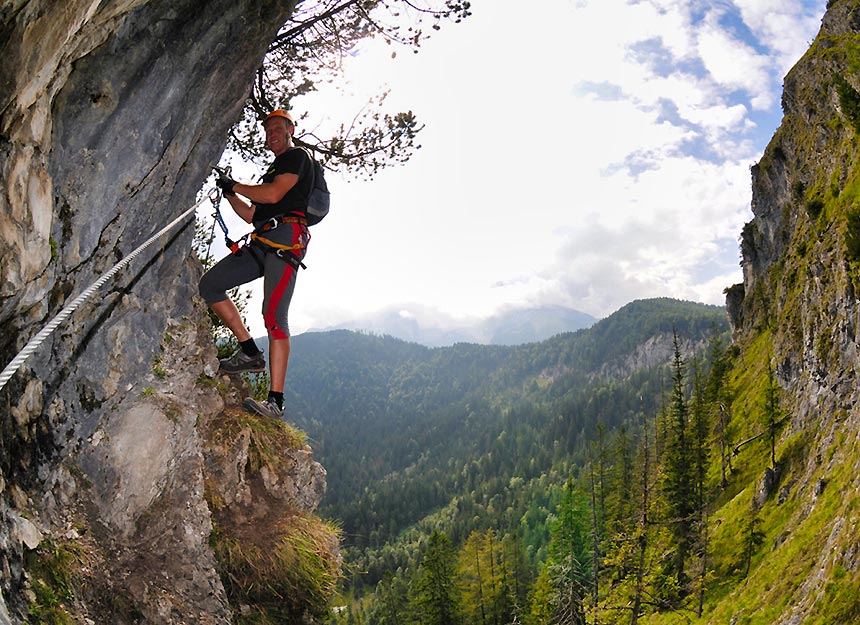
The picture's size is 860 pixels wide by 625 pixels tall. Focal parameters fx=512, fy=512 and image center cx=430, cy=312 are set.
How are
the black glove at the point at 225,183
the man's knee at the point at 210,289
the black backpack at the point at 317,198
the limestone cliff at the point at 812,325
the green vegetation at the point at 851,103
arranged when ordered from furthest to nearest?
the green vegetation at the point at 851,103 → the limestone cliff at the point at 812,325 → the man's knee at the point at 210,289 → the black backpack at the point at 317,198 → the black glove at the point at 225,183

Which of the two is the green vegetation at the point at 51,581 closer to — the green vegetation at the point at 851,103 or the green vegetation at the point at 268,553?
the green vegetation at the point at 268,553

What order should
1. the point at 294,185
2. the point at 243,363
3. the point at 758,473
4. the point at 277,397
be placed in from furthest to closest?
the point at 758,473, the point at 243,363, the point at 277,397, the point at 294,185

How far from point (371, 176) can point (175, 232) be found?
17.4ft

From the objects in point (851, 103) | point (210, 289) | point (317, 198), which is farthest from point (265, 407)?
point (851, 103)

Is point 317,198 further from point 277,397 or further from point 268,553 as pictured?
point 268,553

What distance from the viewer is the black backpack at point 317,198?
7.19 meters

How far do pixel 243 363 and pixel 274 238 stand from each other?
7.94ft

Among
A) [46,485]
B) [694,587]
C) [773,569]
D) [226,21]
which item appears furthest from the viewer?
[694,587]

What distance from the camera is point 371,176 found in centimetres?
1160

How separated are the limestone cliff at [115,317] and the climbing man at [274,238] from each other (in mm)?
648

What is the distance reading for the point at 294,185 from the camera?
7.00 m

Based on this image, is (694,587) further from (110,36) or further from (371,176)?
(110,36)

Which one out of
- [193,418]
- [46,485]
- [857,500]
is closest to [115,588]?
[46,485]

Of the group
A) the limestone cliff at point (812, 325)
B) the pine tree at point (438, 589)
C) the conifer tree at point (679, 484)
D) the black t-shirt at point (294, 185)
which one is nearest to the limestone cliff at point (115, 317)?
the black t-shirt at point (294, 185)
